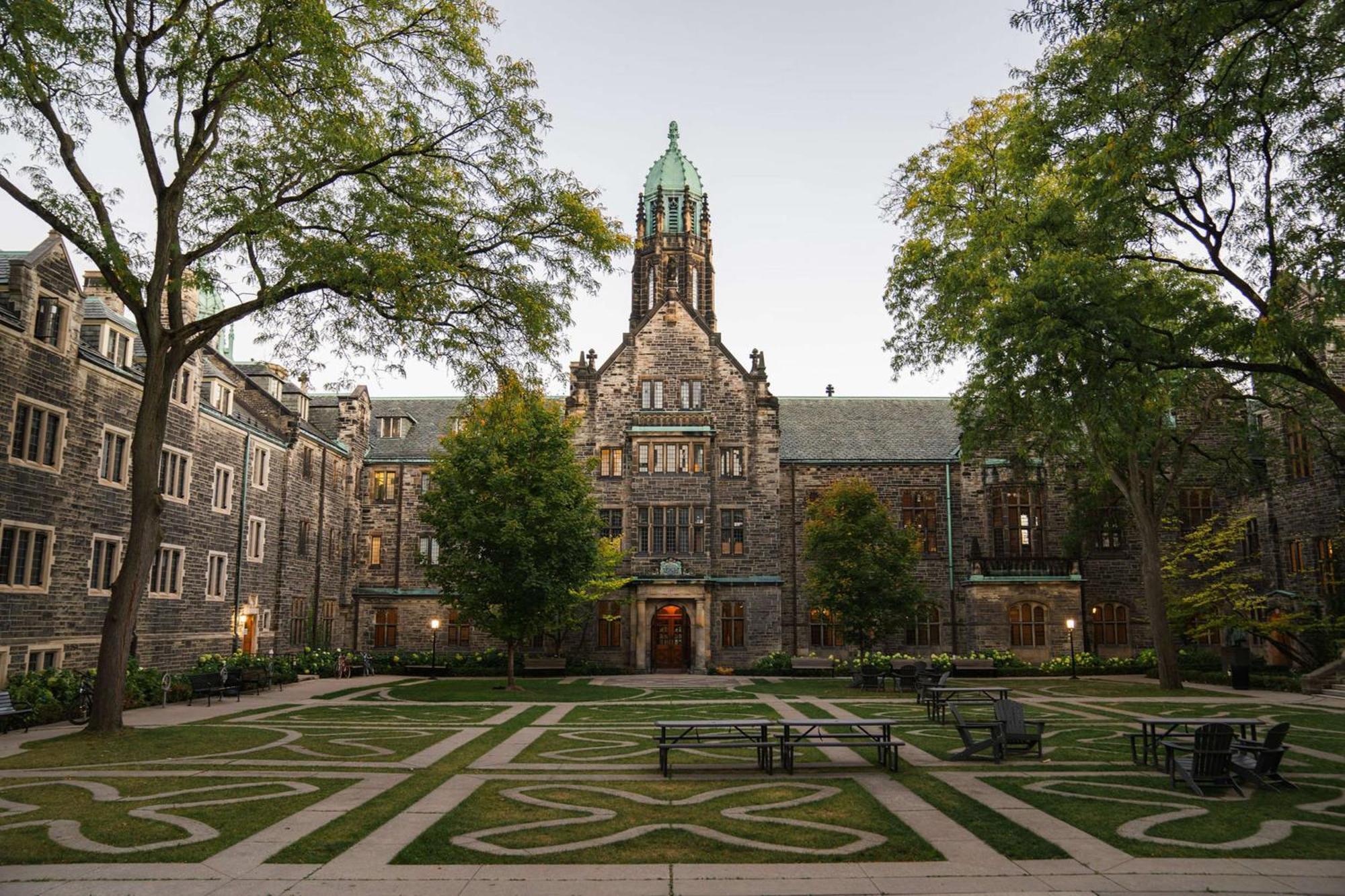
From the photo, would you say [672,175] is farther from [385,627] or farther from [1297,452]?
[1297,452]

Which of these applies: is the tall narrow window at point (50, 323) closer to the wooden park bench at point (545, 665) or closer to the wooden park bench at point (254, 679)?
the wooden park bench at point (254, 679)

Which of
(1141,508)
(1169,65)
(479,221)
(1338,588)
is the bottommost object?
(1338,588)

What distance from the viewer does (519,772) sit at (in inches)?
567

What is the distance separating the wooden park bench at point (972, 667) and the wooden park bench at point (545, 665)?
16.0 metres

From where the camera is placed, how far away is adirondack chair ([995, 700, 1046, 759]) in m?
15.4

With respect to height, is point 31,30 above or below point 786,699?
above

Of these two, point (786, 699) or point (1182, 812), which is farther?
point (786, 699)

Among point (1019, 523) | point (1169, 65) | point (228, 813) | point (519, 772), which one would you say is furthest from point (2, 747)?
point (1019, 523)

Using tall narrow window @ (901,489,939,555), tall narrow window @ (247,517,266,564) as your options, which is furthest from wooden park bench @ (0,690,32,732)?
tall narrow window @ (901,489,939,555)

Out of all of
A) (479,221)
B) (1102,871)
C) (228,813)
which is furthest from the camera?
(479,221)

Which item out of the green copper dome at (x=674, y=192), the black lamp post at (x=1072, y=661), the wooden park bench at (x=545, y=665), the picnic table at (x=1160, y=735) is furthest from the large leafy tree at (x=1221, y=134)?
the green copper dome at (x=674, y=192)

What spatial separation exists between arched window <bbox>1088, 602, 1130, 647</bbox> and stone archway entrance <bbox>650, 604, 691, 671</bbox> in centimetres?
1826

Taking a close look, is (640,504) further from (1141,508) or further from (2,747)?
(2,747)

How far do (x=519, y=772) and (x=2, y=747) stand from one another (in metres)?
9.98
